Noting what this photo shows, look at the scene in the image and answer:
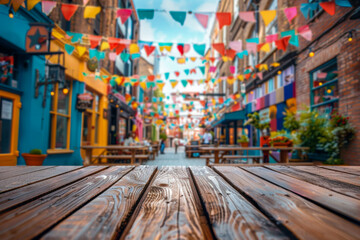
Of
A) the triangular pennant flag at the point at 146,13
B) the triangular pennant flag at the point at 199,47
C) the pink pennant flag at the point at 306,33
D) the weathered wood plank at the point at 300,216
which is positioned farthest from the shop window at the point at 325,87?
the weathered wood plank at the point at 300,216

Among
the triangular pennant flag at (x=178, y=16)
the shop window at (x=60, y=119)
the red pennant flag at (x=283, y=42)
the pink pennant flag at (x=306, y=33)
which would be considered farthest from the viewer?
the shop window at (x=60, y=119)

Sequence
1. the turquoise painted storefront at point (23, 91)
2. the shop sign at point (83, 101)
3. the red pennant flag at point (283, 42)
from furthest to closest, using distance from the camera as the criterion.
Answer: the shop sign at point (83, 101) → the red pennant flag at point (283, 42) → the turquoise painted storefront at point (23, 91)

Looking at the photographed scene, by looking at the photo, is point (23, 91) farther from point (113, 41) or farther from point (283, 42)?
point (283, 42)

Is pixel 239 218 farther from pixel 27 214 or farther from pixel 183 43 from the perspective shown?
pixel 183 43

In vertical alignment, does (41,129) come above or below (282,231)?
above

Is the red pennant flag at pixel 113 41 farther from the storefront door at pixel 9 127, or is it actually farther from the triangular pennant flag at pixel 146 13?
the storefront door at pixel 9 127

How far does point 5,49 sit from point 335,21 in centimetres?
840

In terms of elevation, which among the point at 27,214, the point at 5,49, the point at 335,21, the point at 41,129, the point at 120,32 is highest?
the point at 120,32

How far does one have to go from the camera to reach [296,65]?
735 cm

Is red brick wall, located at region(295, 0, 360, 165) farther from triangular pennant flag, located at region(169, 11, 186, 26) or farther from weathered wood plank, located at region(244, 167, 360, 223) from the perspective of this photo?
weathered wood plank, located at region(244, 167, 360, 223)

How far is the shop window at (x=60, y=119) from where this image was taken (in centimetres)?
728

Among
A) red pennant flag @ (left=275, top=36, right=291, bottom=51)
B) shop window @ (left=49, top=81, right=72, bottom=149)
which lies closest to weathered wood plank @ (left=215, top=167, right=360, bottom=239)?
red pennant flag @ (left=275, top=36, right=291, bottom=51)

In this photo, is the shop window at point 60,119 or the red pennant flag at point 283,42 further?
the shop window at point 60,119

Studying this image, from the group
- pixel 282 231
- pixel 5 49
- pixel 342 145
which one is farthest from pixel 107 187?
pixel 5 49
